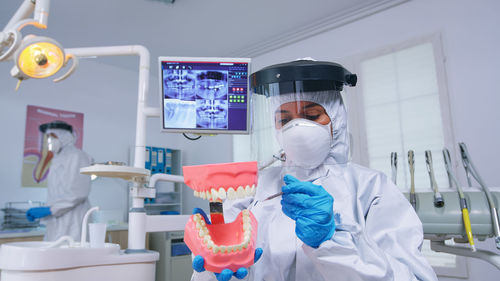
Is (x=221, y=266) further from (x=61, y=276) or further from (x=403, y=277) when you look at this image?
(x=61, y=276)

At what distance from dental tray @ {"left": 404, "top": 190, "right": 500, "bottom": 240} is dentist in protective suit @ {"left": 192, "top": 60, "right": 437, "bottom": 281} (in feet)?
1.88

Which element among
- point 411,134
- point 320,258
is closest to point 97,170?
point 320,258

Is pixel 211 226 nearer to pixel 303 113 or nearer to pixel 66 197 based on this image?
pixel 303 113

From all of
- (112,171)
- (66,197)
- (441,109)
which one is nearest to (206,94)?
(112,171)

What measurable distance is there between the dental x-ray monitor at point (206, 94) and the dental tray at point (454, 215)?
36.0 inches

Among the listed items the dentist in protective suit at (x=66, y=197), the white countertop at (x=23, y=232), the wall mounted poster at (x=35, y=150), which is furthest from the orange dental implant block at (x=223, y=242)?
the wall mounted poster at (x=35, y=150)

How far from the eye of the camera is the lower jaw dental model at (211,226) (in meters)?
0.75

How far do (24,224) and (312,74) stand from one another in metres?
3.66

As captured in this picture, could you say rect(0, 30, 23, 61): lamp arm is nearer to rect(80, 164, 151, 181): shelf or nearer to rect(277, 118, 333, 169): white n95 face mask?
rect(80, 164, 151, 181): shelf

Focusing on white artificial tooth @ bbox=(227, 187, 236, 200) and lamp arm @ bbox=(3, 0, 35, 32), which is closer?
white artificial tooth @ bbox=(227, 187, 236, 200)

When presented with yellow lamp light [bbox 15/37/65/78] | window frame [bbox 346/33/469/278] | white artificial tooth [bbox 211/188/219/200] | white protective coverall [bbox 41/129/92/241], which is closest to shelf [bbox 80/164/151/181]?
yellow lamp light [bbox 15/37/65/78]

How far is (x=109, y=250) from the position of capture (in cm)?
145

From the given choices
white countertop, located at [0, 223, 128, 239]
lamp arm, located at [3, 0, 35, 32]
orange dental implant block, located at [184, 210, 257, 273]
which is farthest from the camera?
white countertop, located at [0, 223, 128, 239]

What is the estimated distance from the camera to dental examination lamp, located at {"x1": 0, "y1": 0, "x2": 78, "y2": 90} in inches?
49.6
